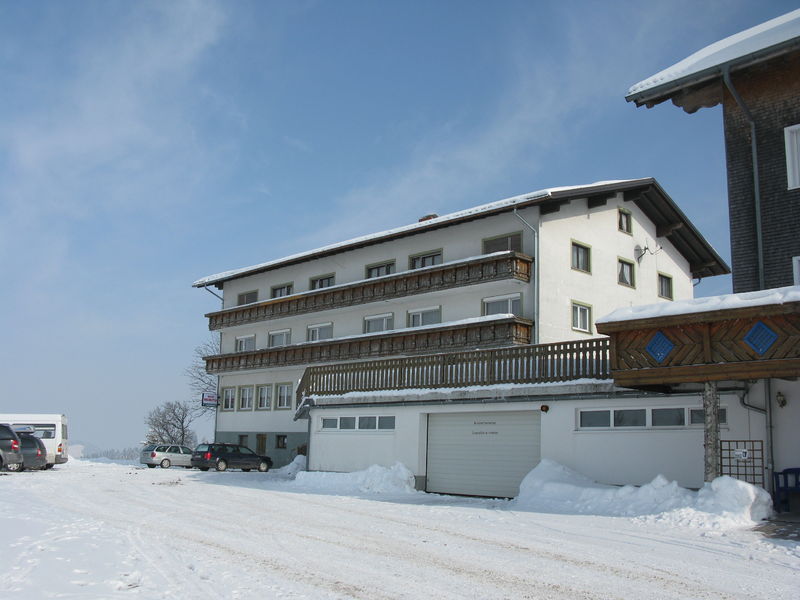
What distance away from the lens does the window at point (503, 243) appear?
104 feet

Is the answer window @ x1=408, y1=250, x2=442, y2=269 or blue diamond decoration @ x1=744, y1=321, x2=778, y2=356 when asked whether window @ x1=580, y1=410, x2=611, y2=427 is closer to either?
blue diamond decoration @ x1=744, y1=321, x2=778, y2=356

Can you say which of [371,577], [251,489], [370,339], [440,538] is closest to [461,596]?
[371,577]

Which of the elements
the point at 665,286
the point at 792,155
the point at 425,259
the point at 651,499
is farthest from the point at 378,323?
the point at 651,499

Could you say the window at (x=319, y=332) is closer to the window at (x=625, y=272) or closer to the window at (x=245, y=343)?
the window at (x=245, y=343)

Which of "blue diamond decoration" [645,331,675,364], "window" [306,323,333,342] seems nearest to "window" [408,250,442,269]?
"window" [306,323,333,342]

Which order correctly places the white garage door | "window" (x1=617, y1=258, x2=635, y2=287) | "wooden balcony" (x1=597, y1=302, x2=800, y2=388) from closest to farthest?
1. "wooden balcony" (x1=597, y1=302, x2=800, y2=388)
2. the white garage door
3. "window" (x1=617, y1=258, x2=635, y2=287)

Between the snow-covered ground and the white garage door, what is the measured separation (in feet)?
5.70

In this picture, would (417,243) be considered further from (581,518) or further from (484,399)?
(581,518)

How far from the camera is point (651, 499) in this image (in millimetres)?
16016

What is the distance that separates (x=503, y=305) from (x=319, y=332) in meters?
13.0

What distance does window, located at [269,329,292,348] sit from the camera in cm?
4394

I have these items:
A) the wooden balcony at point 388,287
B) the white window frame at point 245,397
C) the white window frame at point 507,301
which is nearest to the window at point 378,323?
the wooden balcony at point 388,287

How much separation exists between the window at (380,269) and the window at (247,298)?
33.7 feet

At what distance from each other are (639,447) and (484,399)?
4.85 metres
